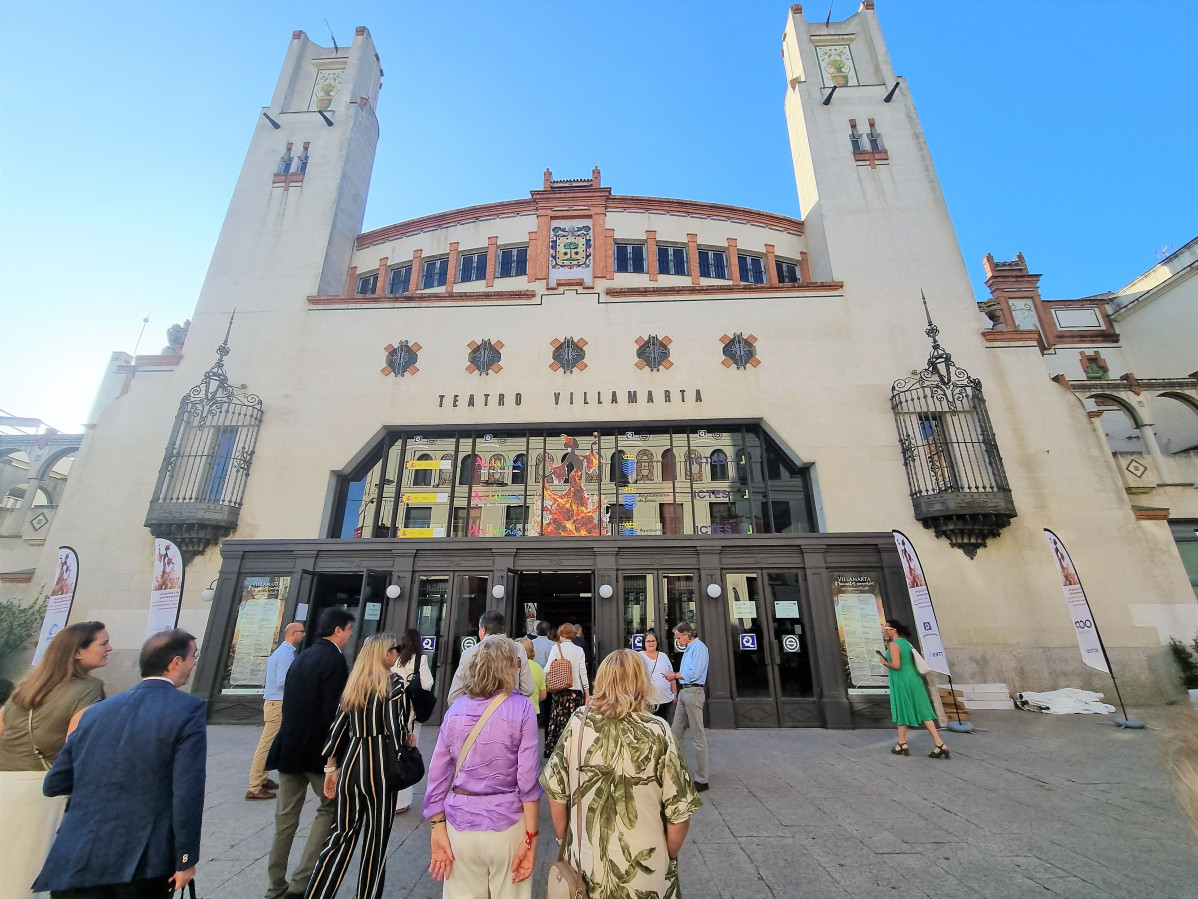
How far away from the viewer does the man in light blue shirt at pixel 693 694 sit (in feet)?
20.3

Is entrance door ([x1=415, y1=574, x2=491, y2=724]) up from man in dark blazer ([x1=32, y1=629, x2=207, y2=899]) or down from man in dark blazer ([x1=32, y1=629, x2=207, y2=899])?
up

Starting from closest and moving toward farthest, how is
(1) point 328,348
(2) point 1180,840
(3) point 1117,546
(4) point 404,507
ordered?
(2) point 1180,840 < (3) point 1117,546 < (4) point 404,507 < (1) point 328,348

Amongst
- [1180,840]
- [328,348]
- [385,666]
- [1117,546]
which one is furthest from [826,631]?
[328,348]

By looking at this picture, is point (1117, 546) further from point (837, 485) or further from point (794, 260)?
point (794, 260)

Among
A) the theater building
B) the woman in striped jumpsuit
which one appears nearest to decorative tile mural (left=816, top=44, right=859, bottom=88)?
the theater building

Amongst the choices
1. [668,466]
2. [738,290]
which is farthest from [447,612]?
[738,290]

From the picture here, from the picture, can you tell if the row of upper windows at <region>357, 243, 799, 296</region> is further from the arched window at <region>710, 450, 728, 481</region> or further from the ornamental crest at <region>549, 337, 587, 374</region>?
the arched window at <region>710, 450, 728, 481</region>

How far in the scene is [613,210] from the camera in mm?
19500

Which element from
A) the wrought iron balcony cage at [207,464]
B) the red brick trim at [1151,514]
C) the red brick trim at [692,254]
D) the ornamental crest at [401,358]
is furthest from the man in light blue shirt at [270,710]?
the red brick trim at [1151,514]

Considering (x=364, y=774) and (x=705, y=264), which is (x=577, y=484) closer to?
(x=364, y=774)

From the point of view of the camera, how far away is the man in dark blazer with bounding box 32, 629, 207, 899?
2.47 m

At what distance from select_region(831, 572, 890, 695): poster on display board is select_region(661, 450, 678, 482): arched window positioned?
4.57 metres

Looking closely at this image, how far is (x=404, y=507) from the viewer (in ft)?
45.8

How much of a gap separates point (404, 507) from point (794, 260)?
654 inches
